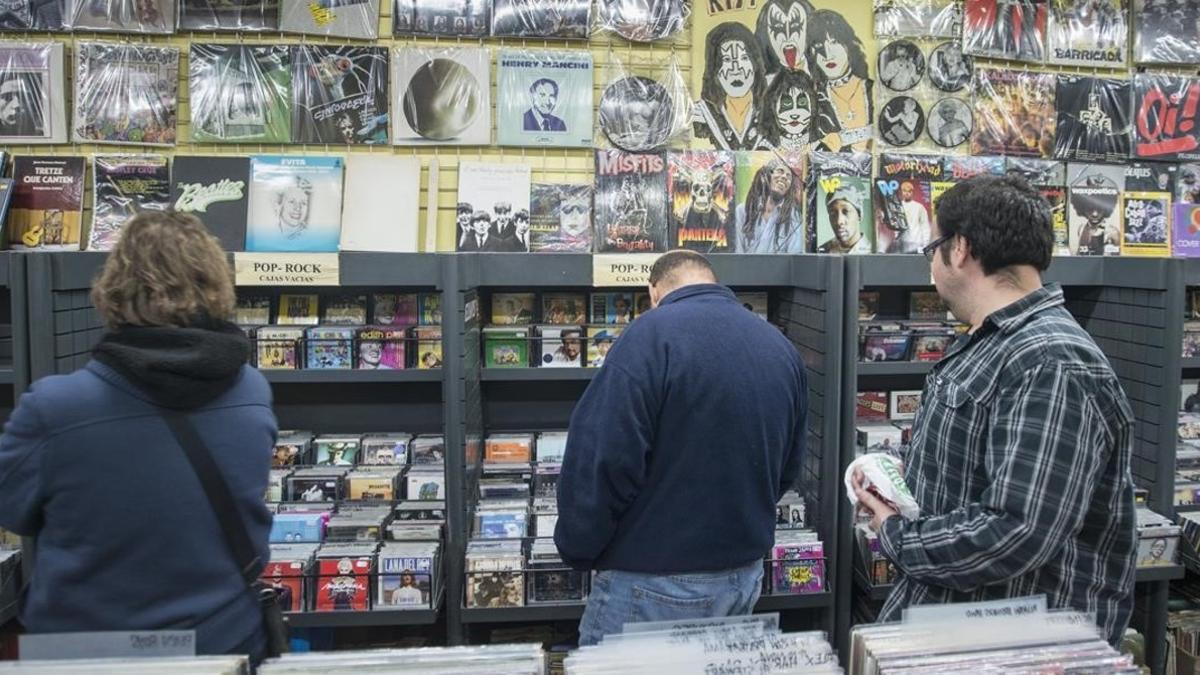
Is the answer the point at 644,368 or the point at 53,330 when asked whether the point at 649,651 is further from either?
the point at 53,330

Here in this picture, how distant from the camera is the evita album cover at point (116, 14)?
3105 millimetres

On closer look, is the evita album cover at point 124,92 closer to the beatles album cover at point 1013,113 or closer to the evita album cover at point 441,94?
the evita album cover at point 441,94

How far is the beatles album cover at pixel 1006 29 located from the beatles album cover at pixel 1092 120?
20 centimetres

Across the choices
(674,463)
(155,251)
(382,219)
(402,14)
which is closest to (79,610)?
(155,251)

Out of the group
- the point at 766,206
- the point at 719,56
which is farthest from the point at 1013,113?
the point at 719,56

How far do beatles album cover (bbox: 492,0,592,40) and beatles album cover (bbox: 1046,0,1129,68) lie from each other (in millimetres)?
2026

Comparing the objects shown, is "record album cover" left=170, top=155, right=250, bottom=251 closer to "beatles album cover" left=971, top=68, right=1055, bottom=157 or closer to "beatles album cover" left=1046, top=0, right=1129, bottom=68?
"beatles album cover" left=971, top=68, right=1055, bottom=157

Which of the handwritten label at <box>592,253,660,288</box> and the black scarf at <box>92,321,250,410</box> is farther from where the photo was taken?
the handwritten label at <box>592,253,660,288</box>

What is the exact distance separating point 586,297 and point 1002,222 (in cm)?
179

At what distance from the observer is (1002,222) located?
158cm

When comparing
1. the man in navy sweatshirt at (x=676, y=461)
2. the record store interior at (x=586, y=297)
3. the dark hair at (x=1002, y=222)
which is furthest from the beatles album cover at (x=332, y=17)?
the dark hair at (x=1002, y=222)

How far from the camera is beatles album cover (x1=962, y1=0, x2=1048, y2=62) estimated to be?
11.1 ft

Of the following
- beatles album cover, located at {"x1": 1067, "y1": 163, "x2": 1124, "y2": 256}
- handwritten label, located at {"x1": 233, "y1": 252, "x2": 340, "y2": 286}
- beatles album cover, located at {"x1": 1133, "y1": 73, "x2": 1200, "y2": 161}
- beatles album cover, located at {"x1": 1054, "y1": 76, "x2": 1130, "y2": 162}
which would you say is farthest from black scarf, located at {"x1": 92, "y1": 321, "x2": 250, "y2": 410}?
beatles album cover, located at {"x1": 1133, "y1": 73, "x2": 1200, "y2": 161}

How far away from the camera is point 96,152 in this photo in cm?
317
